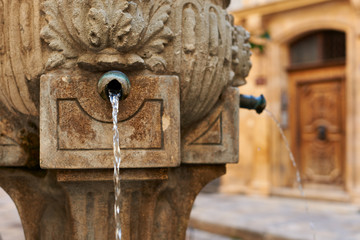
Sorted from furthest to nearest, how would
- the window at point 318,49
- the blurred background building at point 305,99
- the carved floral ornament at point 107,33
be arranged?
the window at point 318,49 < the blurred background building at point 305,99 < the carved floral ornament at point 107,33

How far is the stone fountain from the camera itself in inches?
55.2

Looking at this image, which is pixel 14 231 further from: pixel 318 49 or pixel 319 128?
pixel 318 49

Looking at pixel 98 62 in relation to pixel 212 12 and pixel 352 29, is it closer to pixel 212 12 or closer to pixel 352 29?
pixel 212 12

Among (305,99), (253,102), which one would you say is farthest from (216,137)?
(305,99)

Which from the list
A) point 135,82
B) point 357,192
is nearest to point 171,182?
point 135,82

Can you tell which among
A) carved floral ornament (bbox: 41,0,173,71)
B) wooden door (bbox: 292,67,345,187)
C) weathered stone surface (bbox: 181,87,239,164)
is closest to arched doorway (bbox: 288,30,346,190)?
wooden door (bbox: 292,67,345,187)

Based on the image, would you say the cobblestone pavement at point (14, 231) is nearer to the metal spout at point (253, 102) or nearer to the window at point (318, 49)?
the metal spout at point (253, 102)

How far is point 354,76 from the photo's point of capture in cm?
553

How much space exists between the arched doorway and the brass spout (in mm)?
5088

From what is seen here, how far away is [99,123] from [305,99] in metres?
5.32

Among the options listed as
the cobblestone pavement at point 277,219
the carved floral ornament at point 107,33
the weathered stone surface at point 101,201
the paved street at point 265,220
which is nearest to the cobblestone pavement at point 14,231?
the paved street at point 265,220

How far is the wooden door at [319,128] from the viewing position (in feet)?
19.5

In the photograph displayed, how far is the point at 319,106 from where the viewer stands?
6.09 m

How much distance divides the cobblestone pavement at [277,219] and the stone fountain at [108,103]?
1911 millimetres
